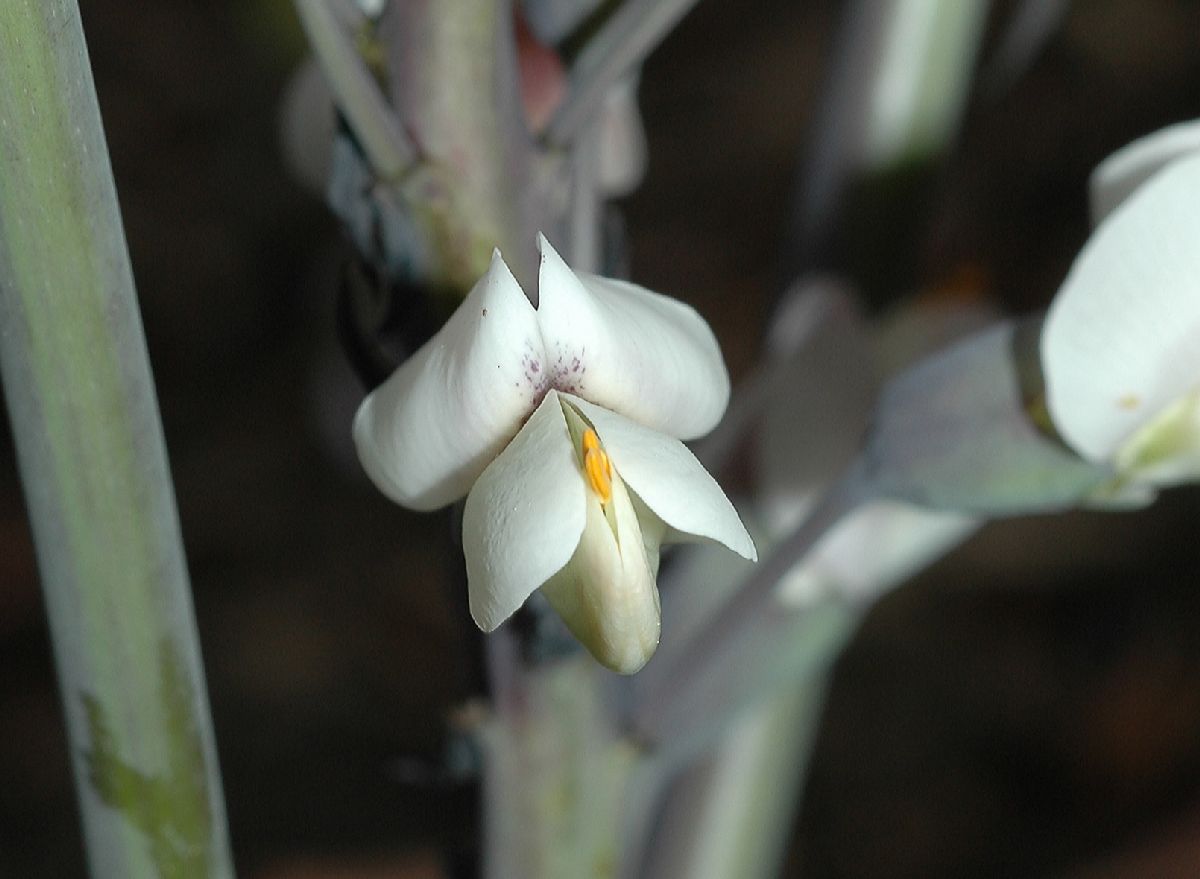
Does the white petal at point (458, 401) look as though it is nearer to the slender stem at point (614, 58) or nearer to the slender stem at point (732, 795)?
the slender stem at point (614, 58)

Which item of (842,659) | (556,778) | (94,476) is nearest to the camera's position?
(94,476)

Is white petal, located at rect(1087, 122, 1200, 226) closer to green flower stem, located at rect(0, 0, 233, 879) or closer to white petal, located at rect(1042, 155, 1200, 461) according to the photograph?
white petal, located at rect(1042, 155, 1200, 461)

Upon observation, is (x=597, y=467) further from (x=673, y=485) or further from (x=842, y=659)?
(x=842, y=659)

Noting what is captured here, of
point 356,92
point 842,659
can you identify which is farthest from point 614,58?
point 842,659

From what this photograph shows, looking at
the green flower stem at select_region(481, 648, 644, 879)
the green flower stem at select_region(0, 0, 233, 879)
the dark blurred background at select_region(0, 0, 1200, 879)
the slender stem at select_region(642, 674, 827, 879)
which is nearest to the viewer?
the green flower stem at select_region(0, 0, 233, 879)

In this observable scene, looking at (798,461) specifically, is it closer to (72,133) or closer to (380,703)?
(72,133)

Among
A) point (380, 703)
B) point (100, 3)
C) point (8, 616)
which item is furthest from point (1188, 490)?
point (100, 3)

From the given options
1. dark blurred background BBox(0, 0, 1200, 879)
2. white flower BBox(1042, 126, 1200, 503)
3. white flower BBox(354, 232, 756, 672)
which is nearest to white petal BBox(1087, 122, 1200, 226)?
white flower BBox(1042, 126, 1200, 503)
